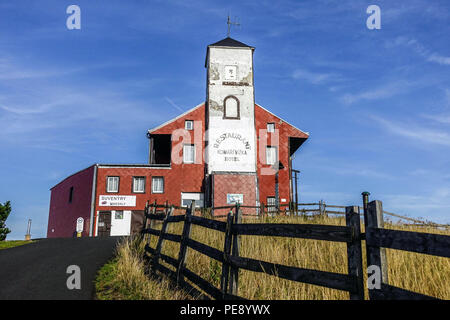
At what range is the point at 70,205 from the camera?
108ft

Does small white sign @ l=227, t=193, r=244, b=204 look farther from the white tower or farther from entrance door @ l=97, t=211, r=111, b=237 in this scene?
entrance door @ l=97, t=211, r=111, b=237

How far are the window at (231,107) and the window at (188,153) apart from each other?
146 inches

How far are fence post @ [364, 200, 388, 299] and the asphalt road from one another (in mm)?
5459

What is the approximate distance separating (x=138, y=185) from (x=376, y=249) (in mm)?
26365

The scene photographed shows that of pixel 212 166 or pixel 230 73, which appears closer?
pixel 212 166

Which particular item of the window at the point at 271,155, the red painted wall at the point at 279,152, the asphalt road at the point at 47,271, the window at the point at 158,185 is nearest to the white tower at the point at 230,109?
the red painted wall at the point at 279,152

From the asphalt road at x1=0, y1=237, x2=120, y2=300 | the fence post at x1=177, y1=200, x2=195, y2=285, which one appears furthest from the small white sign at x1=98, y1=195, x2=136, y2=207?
the fence post at x1=177, y1=200, x2=195, y2=285

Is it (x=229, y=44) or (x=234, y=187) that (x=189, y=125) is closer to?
(x=234, y=187)

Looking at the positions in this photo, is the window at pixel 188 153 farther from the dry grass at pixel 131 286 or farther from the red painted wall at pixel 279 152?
the dry grass at pixel 131 286

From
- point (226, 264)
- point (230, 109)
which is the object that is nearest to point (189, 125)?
point (230, 109)

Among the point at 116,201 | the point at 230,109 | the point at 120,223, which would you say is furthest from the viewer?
the point at 230,109

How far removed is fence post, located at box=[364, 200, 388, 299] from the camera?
150 inches
